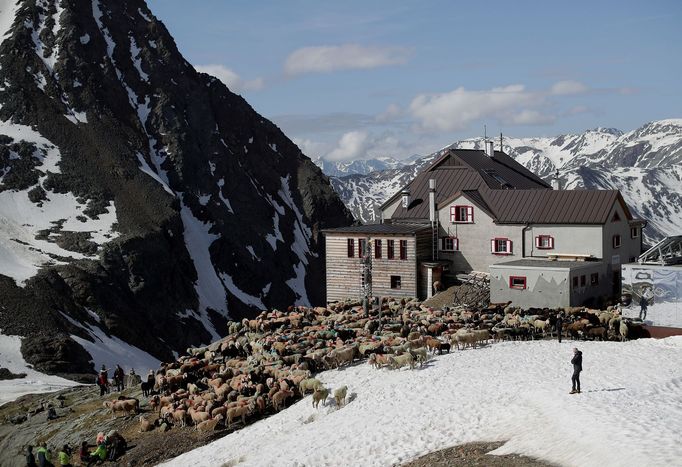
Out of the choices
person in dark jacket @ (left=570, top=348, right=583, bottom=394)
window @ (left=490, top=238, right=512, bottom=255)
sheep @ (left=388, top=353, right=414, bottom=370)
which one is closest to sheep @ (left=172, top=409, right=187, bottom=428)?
sheep @ (left=388, top=353, right=414, bottom=370)

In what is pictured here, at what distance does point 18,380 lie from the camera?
57.9 metres

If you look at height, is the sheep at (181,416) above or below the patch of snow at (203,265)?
below

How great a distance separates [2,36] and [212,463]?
5120 inches

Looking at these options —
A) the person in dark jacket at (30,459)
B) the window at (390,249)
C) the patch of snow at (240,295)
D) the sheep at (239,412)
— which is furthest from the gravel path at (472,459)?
the patch of snow at (240,295)

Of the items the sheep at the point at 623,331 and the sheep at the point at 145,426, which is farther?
the sheep at the point at 623,331

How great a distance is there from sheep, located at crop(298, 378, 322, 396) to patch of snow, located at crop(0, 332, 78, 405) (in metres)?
23.6

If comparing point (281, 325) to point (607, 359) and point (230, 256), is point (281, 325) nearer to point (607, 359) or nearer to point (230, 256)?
point (607, 359)

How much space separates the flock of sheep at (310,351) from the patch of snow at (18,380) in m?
11.5

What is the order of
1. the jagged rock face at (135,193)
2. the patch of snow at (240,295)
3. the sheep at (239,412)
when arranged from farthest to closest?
the patch of snow at (240,295), the jagged rock face at (135,193), the sheep at (239,412)

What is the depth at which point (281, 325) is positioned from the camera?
52344mm

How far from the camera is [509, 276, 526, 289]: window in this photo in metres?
50.8

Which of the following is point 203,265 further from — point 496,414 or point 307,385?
point 496,414

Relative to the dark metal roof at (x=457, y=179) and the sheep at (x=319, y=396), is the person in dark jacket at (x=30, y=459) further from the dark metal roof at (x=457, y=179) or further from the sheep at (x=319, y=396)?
the dark metal roof at (x=457, y=179)

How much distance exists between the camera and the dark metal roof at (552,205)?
54.8m
